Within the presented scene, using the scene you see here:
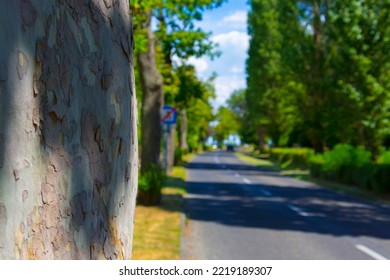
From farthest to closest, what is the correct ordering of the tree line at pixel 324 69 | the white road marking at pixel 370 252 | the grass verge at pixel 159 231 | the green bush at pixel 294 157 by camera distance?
the green bush at pixel 294 157, the tree line at pixel 324 69, the white road marking at pixel 370 252, the grass verge at pixel 159 231

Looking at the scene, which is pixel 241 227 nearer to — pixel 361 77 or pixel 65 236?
pixel 65 236

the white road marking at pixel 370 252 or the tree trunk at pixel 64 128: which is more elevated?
the tree trunk at pixel 64 128

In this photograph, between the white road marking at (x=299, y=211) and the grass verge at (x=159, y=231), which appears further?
the white road marking at (x=299, y=211)

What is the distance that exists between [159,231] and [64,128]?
875 centimetres

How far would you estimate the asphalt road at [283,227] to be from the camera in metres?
9.25

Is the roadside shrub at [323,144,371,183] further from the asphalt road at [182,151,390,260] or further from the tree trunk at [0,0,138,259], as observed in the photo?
the tree trunk at [0,0,138,259]

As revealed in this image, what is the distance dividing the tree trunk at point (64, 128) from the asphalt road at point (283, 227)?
6.19 m

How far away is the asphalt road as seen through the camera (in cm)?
925

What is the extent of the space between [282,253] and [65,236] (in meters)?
7.10

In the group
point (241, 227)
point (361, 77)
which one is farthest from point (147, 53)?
point (361, 77)

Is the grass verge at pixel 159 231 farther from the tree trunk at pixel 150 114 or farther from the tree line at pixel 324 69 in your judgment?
the tree line at pixel 324 69

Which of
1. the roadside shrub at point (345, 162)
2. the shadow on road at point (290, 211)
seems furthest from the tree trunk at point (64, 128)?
the roadside shrub at point (345, 162)

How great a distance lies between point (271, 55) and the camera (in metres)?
54.4

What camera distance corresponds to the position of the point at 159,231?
35.8 ft
